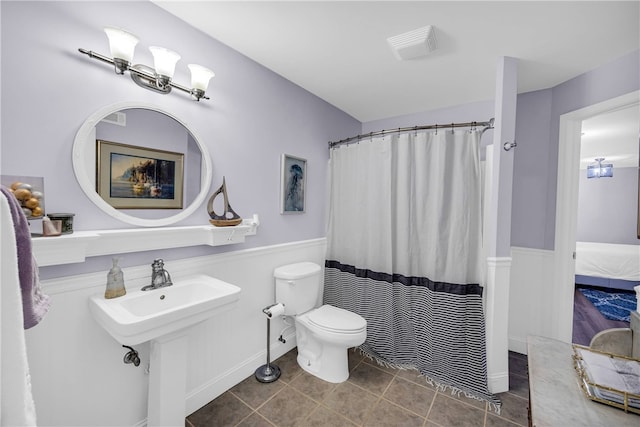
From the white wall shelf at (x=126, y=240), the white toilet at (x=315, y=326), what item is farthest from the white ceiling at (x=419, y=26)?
the white toilet at (x=315, y=326)

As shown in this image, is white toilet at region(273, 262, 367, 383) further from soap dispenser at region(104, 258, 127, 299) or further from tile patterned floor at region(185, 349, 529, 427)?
soap dispenser at region(104, 258, 127, 299)

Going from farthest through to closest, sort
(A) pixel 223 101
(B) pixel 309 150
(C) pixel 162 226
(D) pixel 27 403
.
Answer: (B) pixel 309 150 → (A) pixel 223 101 → (C) pixel 162 226 → (D) pixel 27 403

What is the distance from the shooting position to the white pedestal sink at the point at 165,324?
1.09 meters

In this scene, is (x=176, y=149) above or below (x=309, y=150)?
below

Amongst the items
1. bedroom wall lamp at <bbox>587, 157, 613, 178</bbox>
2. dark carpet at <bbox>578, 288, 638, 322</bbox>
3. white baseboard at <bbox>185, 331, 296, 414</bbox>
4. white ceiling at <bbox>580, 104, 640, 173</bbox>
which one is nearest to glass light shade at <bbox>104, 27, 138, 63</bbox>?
white baseboard at <bbox>185, 331, 296, 414</bbox>

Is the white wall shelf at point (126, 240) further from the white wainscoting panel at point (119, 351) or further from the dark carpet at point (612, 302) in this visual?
the dark carpet at point (612, 302)

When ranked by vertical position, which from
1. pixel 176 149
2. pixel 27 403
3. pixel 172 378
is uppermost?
pixel 176 149

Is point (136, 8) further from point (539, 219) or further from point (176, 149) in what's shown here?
point (539, 219)

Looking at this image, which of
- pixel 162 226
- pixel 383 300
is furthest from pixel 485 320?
pixel 162 226

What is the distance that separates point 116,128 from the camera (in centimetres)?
127

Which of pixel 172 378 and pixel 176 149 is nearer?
pixel 172 378

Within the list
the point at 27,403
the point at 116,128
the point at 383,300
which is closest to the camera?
the point at 27,403

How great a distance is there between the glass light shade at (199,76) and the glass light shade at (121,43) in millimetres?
294

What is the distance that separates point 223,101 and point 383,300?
2.01 metres
